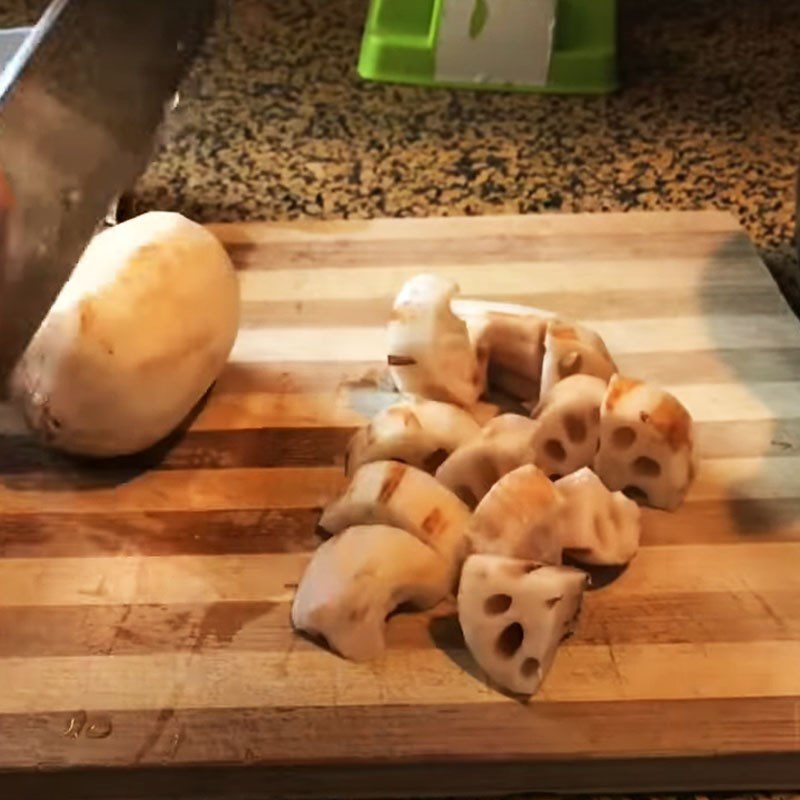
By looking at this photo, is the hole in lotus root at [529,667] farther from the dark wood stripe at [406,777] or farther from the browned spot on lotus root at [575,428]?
the browned spot on lotus root at [575,428]

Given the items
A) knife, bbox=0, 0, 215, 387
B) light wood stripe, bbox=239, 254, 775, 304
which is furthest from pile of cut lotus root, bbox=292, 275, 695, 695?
knife, bbox=0, 0, 215, 387

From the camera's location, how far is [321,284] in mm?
1102

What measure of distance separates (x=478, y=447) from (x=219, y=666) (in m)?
0.22

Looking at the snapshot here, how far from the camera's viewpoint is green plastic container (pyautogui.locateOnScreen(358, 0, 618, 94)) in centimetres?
139

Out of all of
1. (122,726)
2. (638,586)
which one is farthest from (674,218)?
(122,726)

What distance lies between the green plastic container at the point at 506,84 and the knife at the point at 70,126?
530 millimetres

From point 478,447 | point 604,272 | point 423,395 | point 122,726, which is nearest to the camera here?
point 122,726

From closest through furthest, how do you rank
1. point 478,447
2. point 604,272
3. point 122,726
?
1. point 122,726
2. point 478,447
3. point 604,272

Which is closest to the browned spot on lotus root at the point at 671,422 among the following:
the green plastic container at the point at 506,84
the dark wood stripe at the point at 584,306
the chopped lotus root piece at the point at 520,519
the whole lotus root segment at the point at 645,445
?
the whole lotus root segment at the point at 645,445

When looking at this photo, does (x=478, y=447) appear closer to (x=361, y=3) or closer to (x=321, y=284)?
(x=321, y=284)

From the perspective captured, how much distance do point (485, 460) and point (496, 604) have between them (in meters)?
0.13

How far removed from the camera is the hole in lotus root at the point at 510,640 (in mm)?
727

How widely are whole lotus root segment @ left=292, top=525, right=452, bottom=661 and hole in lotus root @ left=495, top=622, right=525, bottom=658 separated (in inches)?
2.4

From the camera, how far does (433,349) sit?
921 millimetres
